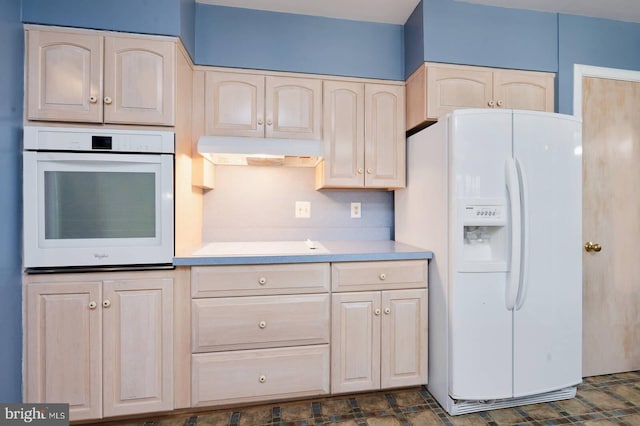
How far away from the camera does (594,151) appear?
2.09 metres

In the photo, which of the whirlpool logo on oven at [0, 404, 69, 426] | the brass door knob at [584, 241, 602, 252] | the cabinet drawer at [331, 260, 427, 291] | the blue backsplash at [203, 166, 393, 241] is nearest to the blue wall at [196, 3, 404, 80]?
the blue backsplash at [203, 166, 393, 241]

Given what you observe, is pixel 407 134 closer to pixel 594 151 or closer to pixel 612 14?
pixel 594 151

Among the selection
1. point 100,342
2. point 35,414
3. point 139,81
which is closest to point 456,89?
point 139,81

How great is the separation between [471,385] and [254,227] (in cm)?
168

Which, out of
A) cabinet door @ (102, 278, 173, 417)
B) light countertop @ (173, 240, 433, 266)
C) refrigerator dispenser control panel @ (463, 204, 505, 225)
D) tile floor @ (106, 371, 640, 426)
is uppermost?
refrigerator dispenser control panel @ (463, 204, 505, 225)

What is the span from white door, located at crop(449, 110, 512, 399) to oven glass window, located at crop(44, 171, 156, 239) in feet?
5.32

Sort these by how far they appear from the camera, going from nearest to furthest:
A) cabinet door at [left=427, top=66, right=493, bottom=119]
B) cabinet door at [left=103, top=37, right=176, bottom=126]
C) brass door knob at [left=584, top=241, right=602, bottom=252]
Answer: cabinet door at [left=103, top=37, right=176, bottom=126] → cabinet door at [left=427, top=66, right=493, bottom=119] → brass door knob at [left=584, top=241, right=602, bottom=252]

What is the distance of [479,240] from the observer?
1.75 m

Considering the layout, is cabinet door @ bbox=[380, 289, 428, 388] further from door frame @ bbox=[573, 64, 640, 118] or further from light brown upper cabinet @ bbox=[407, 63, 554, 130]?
door frame @ bbox=[573, 64, 640, 118]

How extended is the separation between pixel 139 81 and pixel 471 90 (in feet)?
6.52

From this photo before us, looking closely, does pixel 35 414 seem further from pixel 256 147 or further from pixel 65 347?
pixel 256 147

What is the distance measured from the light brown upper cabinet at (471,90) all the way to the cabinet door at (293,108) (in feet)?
2.18

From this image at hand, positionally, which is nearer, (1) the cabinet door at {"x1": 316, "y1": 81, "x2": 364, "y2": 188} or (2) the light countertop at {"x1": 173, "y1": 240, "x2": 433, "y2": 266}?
(2) the light countertop at {"x1": 173, "y1": 240, "x2": 433, "y2": 266}

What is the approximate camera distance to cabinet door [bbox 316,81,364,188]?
2.10 m
